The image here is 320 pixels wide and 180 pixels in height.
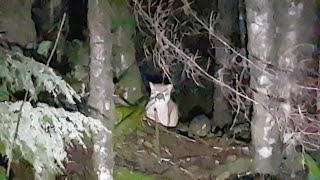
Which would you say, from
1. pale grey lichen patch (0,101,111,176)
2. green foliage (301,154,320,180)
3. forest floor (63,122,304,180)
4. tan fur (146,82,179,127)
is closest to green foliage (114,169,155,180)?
forest floor (63,122,304,180)

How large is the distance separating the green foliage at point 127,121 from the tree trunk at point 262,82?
987 millimetres

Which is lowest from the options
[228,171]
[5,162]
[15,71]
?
[228,171]

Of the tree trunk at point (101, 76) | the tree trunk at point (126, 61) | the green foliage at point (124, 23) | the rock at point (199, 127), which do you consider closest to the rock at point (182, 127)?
the rock at point (199, 127)

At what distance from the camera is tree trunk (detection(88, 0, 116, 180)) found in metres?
3.29

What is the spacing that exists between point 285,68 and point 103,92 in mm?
1292

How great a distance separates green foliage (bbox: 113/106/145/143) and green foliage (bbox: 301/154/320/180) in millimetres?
1304

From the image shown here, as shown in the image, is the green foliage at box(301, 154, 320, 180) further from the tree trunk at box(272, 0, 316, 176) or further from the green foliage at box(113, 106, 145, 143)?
the green foliage at box(113, 106, 145, 143)

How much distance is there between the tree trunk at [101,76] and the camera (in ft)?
10.8

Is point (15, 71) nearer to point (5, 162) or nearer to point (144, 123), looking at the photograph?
point (5, 162)

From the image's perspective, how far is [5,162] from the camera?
3.09 meters

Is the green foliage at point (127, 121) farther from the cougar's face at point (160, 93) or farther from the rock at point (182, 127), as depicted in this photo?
the rock at point (182, 127)

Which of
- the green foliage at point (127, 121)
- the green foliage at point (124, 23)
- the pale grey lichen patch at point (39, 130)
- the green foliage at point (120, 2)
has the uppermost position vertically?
the green foliage at point (120, 2)

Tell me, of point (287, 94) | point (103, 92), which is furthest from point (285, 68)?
point (103, 92)

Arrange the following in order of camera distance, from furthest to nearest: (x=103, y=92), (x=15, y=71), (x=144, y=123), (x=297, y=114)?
(x=144, y=123), (x=297, y=114), (x=103, y=92), (x=15, y=71)
